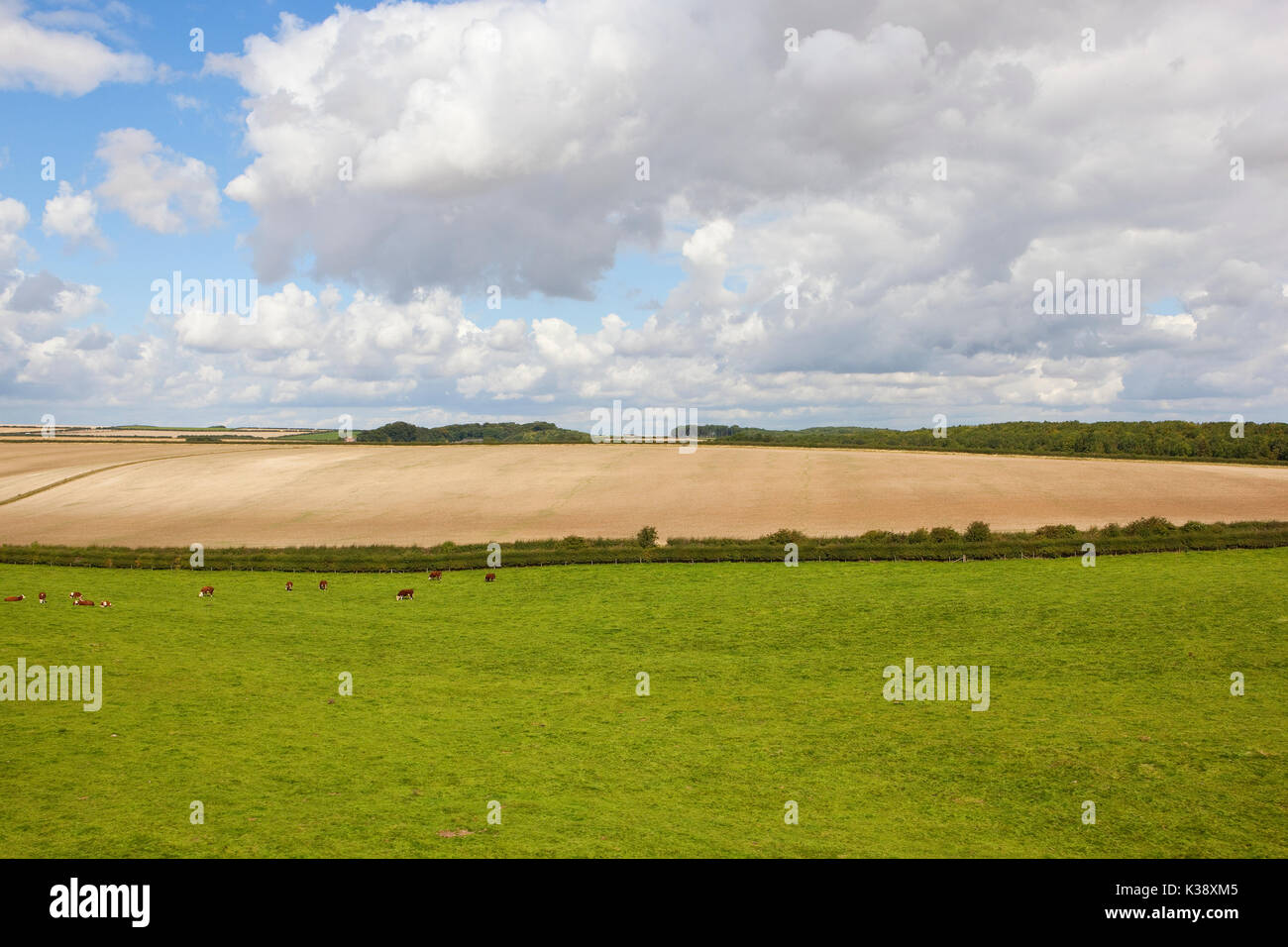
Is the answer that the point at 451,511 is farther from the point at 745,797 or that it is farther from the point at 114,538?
the point at 745,797

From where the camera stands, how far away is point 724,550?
167ft

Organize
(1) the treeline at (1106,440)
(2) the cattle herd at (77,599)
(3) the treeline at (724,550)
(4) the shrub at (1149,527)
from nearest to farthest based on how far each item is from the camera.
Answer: (2) the cattle herd at (77,599), (3) the treeline at (724,550), (4) the shrub at (1149,527), (1) the treeline at (1106,440)

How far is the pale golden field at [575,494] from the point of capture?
2356 inches

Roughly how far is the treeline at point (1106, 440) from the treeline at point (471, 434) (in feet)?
99.3

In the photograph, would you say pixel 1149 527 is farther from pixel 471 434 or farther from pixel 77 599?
pixel 471 434

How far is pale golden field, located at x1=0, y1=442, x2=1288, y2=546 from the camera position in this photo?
5984 cm

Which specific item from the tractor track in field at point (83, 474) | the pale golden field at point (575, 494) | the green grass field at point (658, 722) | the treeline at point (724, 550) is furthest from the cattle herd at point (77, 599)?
the tractor track in field at point (83, 474)

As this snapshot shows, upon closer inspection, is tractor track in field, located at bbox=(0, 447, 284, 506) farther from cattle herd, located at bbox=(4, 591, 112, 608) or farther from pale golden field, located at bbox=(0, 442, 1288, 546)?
cattle herd, located at bbox=(4, 591, 112, 608)

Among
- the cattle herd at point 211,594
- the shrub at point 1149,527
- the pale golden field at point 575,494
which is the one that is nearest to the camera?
the cattle herd at point 211,594

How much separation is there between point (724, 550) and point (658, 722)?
2670 centimetres

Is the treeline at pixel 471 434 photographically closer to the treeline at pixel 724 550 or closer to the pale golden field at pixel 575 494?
the pale golden field at pixel 575 494

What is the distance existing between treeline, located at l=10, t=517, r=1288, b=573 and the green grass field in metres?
5.15

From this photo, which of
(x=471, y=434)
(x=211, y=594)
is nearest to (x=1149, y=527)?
(x=211, y=594)
